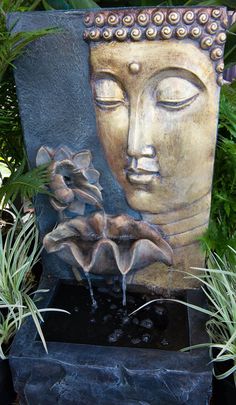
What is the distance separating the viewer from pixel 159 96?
54.5 inches

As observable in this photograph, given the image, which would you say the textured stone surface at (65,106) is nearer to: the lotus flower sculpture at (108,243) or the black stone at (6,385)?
the lotus flower sculpture at (108,243)

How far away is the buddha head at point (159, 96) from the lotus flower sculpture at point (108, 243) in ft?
0.41

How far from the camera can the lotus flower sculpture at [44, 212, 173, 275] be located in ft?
5.25

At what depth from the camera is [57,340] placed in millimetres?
1514

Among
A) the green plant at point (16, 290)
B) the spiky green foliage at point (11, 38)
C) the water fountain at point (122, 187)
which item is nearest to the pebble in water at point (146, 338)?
the water fountain at point (122, 187)

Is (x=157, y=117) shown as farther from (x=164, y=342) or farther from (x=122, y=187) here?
(x=164, y=342)

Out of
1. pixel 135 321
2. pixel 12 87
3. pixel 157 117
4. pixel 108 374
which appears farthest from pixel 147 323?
pixel 12 87

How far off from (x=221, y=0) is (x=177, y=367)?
1.52 metres

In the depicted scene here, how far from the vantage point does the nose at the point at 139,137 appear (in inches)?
56.2

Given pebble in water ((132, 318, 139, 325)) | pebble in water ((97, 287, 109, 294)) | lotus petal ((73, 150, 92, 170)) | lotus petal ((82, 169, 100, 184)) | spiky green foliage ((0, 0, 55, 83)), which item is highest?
spiky green foliage ((0, 0, 55, 83))

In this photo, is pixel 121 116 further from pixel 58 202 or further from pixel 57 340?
pixel 57 340

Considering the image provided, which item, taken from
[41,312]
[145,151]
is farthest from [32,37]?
[41,312]

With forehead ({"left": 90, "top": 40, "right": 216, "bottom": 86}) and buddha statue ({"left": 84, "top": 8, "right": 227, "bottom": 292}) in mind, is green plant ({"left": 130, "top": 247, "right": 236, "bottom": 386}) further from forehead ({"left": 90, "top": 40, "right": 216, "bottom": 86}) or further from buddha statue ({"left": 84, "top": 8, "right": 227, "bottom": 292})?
forehead ({"left": 90, "top": 40, "right": 216, "bottom": 86})

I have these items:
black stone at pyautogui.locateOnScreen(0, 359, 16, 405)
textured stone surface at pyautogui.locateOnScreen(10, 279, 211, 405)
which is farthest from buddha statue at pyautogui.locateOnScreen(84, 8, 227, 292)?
black stone at pyautogui.locateOnScreen(0, 359, 16, 405)
